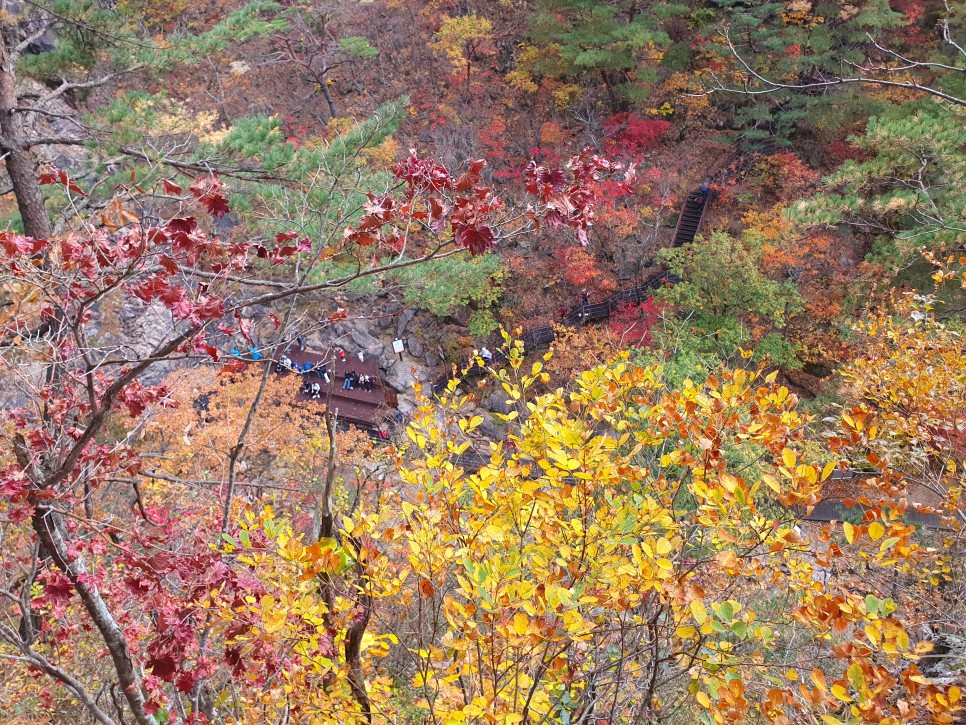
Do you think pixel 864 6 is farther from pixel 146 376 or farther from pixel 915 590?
pixel 146 376

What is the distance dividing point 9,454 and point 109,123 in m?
4.57

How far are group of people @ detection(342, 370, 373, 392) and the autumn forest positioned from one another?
0.29ft

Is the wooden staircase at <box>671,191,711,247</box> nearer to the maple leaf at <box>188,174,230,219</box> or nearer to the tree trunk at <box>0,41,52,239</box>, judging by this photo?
the tree trunk at <box>0,41,52,239</box>

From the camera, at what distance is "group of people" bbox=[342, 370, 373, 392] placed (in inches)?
679

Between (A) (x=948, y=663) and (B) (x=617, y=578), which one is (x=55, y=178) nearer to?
(B) (x=617, y=578)

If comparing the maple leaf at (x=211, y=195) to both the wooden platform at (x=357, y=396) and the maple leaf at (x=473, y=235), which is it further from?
the wooden platform at (x=357, y=396)

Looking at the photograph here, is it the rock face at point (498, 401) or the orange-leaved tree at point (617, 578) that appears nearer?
the orange-leaved tree at point (617, 578)

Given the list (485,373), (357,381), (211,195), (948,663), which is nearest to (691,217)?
(485,373)

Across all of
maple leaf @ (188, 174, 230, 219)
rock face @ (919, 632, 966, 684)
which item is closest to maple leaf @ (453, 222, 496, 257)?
maple leaf @ (188, 174, 230, 219)

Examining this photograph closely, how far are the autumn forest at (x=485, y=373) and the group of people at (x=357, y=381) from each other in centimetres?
9

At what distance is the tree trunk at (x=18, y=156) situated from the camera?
565 centimetres

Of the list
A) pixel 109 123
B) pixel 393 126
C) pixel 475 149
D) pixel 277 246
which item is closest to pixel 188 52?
pixel 109 123

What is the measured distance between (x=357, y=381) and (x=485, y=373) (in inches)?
145

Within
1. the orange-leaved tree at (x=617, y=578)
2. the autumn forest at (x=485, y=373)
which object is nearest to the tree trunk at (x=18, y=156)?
the autumn forest at (x=485, y=373)
